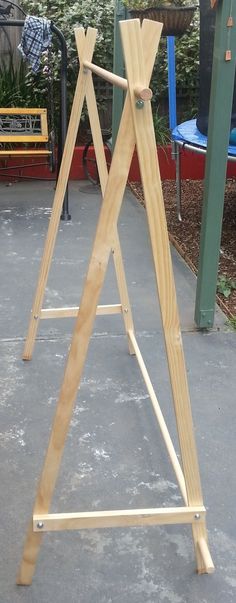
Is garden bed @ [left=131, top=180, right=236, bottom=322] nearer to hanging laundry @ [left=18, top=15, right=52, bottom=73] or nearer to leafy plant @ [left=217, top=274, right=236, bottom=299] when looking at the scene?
leafy plant @ [left=217, top=274, right=236, bottom=299]

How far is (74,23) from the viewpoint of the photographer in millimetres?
6211

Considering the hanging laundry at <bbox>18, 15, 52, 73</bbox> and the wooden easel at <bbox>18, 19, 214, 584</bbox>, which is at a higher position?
the hanging laundry at <bbox>18, 15, 52, 73</bbox>

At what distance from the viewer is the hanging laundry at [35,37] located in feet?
→ 15.8

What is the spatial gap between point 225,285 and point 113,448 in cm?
177

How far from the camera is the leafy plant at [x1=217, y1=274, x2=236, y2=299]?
3768mm

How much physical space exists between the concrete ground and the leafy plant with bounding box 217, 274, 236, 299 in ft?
0.55

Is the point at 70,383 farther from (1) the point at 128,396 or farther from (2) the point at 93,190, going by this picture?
(2) the point at 93,190

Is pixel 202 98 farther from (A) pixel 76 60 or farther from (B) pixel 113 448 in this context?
(B) pixel 113 448

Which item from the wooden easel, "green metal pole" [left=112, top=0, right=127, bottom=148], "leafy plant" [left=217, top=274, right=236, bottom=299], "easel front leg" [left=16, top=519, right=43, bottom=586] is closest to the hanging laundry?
"green metal pole" [left=112, top=0, right=127, bottom=148]

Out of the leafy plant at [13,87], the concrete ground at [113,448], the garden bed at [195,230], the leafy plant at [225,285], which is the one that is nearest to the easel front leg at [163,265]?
the concrete ground at [113,448]

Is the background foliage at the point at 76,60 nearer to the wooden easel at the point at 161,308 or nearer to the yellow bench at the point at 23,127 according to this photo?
the yellow bench at the point at 23,127

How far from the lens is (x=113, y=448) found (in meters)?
2.37

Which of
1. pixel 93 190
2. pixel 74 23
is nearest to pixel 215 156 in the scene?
pixel 93 190

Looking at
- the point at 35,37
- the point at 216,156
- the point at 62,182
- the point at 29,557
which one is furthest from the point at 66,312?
the point at 35,37
